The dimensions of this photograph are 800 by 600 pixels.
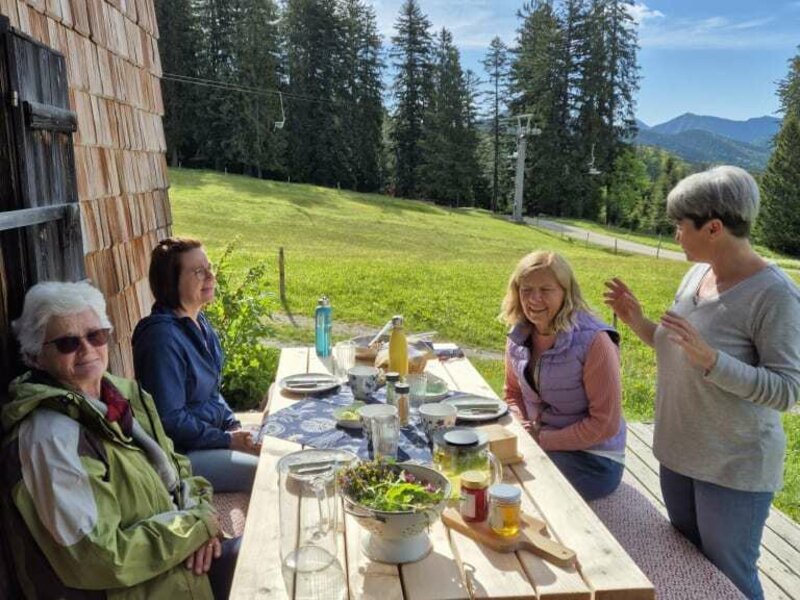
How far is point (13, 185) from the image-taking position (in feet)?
6.77

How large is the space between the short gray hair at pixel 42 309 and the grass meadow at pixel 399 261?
366cm

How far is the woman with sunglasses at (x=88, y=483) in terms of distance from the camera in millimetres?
1599

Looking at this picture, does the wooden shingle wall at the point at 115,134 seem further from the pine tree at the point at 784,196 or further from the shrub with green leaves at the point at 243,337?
the pine tree at the point at 784,196

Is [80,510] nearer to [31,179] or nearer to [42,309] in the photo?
[42,309]

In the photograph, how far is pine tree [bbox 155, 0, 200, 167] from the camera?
34.0m

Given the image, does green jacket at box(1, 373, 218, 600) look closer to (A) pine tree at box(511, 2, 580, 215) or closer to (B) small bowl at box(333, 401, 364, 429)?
(B) small bowl at box(333, 401, 364, 429)

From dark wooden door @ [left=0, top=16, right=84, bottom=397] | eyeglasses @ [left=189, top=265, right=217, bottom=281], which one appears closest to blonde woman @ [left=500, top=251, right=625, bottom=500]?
eyeglasses @ [left=189, top=265, right=217, bottom=281]

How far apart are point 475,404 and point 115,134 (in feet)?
8.01

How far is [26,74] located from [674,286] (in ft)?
40.2

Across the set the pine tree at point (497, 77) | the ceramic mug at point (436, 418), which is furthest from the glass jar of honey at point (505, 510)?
the pine tree at point (497, 77)

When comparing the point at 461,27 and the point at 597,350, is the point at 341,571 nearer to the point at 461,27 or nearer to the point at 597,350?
the point at 597,350

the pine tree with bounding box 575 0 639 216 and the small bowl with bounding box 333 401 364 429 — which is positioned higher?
the pine tree with bounding box 575 0 639 216

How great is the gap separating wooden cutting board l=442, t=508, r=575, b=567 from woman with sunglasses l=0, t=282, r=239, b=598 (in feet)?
2.55

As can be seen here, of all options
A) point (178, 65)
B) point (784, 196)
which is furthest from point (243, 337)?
point (178, 65)
